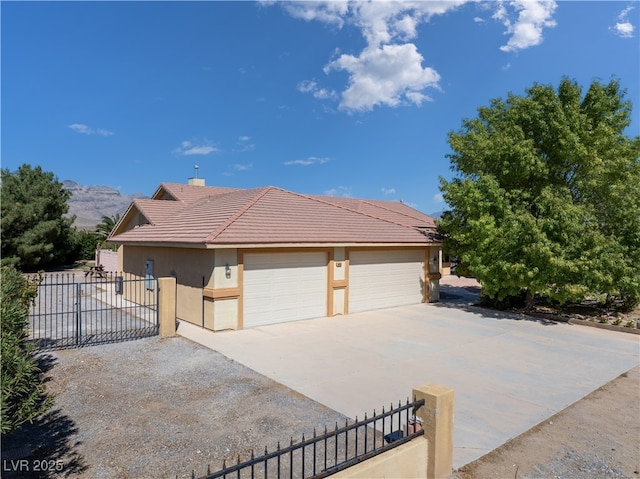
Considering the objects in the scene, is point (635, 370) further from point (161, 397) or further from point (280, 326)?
point (161, 397)

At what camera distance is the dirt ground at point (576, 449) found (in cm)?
486

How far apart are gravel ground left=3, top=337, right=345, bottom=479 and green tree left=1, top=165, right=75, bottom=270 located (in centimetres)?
2433

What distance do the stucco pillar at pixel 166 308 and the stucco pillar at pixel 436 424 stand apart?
7.86m

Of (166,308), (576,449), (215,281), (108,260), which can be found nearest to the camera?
(576,449)

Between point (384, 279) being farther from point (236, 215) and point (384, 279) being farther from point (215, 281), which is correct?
point (215, 281)

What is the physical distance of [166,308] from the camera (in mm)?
10633

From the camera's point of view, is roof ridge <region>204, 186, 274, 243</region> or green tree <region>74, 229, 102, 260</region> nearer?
roof ridge <region>204, 186, 274, 243</region>

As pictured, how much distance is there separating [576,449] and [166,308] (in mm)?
9209

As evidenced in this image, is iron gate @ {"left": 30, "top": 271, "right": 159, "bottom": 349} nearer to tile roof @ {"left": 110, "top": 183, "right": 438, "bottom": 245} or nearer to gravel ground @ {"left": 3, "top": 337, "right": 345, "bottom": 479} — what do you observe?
gravel ground @ {"left": 3, "top": 337, "right": 345, "bottom": 479}

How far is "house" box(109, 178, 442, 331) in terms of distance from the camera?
11672mm

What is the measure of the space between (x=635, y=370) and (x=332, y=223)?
32.0ft

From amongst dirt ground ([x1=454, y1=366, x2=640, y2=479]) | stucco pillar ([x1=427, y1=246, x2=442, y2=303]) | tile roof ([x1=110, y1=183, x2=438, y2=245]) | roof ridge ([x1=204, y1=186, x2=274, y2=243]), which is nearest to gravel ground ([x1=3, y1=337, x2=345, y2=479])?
dirt ground ([x1=454, y1=366, x2=640, y2=479])

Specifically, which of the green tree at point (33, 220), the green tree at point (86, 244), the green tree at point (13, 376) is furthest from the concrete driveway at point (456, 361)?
the green tree at point (86, 244)

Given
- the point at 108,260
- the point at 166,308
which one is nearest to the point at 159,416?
the point at 166,308
